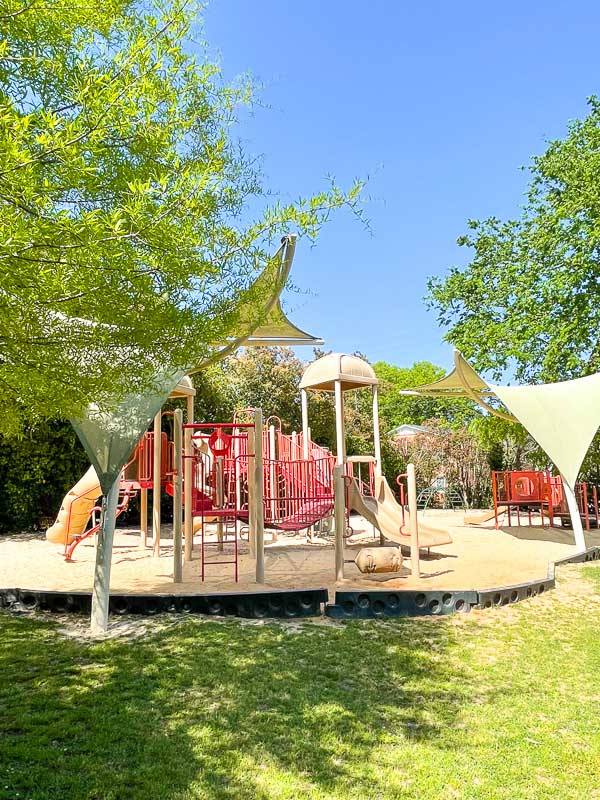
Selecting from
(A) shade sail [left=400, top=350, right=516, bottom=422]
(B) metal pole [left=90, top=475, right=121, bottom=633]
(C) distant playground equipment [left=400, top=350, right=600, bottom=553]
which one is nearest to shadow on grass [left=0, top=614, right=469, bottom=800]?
(B) metal pole [left=90, top=475, right=121, bottom=633]

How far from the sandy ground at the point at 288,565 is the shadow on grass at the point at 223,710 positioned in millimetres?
1785

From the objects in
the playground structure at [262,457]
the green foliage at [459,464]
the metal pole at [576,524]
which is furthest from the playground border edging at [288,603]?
the green foliage at [459,464]

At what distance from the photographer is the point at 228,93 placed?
489 centimetres

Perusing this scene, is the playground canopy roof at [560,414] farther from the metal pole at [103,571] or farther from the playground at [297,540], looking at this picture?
the metal pole at [103,571]

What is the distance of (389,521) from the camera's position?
1020 cm

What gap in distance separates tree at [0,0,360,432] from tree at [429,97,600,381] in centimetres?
1434

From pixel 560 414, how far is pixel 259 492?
7005mm

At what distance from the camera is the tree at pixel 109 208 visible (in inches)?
110

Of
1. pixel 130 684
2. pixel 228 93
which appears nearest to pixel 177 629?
pixel 130 684

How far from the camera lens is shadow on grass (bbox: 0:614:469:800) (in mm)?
3053

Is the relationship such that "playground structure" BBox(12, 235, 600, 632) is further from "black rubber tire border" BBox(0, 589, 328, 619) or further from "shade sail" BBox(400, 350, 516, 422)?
"black rubber tire border" BBox(0, 589, 328, 619)

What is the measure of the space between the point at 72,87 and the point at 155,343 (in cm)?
164

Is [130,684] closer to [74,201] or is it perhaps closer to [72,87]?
[74,201]

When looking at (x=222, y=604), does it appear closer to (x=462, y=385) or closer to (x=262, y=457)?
(x=262, y=457)
